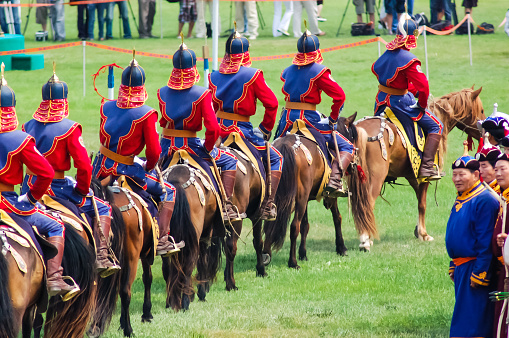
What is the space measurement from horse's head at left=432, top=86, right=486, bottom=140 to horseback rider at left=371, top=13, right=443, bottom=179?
0.58 meters

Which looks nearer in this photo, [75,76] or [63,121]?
[63,121]

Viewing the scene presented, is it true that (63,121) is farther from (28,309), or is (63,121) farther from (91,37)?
(91,37)

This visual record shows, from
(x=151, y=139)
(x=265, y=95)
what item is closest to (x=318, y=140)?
(x=265, y=95)

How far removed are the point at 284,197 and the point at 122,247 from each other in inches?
122

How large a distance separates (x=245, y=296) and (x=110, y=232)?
2221mm

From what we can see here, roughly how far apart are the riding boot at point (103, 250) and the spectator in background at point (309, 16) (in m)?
16.9

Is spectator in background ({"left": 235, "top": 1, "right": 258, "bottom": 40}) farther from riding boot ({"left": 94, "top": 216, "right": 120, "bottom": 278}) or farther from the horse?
riding boot ({"left": 94, "top": 216, "right": 120, "bottom": 278})

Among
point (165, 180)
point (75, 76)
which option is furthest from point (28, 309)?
point (75, 76)

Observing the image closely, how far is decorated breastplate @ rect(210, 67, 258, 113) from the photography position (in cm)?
1001

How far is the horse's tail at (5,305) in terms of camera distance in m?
6.22

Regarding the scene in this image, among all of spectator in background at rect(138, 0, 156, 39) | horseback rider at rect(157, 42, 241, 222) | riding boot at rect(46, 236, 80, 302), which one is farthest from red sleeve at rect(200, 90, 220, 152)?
spectator in background at rect(138, 0, 156, 39)

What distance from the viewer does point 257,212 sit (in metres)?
10.3

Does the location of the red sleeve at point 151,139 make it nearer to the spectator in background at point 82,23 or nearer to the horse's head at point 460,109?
the horse's head at point 460,109

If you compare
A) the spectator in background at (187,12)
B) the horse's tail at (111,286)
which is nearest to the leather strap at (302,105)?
the horse's tail at (111,286)
